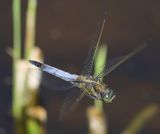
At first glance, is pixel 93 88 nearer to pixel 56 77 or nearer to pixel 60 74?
pixel 60 74

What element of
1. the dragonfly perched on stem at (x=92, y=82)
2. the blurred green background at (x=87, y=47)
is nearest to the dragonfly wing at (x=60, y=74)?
the dragonfly perched on stem at (x=92, y=82)

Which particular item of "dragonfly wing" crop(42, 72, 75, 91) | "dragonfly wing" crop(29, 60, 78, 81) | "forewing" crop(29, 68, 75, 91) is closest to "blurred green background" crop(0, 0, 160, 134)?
"forewing" crop(29, 68, 75, 91)

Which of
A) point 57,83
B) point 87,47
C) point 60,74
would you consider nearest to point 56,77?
point 57,83

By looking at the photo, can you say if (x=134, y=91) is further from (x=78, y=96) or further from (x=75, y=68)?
(x=78, y=96)

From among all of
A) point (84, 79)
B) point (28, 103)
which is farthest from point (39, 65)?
point (28, 103)

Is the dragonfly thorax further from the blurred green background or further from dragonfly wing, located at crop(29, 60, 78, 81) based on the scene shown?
the blurred green background

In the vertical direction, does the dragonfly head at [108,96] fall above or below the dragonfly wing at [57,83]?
below

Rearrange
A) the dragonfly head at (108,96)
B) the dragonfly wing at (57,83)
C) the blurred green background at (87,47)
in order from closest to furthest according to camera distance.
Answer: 1. the dragonfly head at (108,96)
2. the dragonfly wing at (57,83)
3. the blurred green background at (87,47)

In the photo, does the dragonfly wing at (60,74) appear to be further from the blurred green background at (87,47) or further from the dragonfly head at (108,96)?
the blurred green background at (87,47)

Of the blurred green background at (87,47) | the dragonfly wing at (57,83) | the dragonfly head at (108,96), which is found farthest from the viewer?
the blurred green background at (87,47)
